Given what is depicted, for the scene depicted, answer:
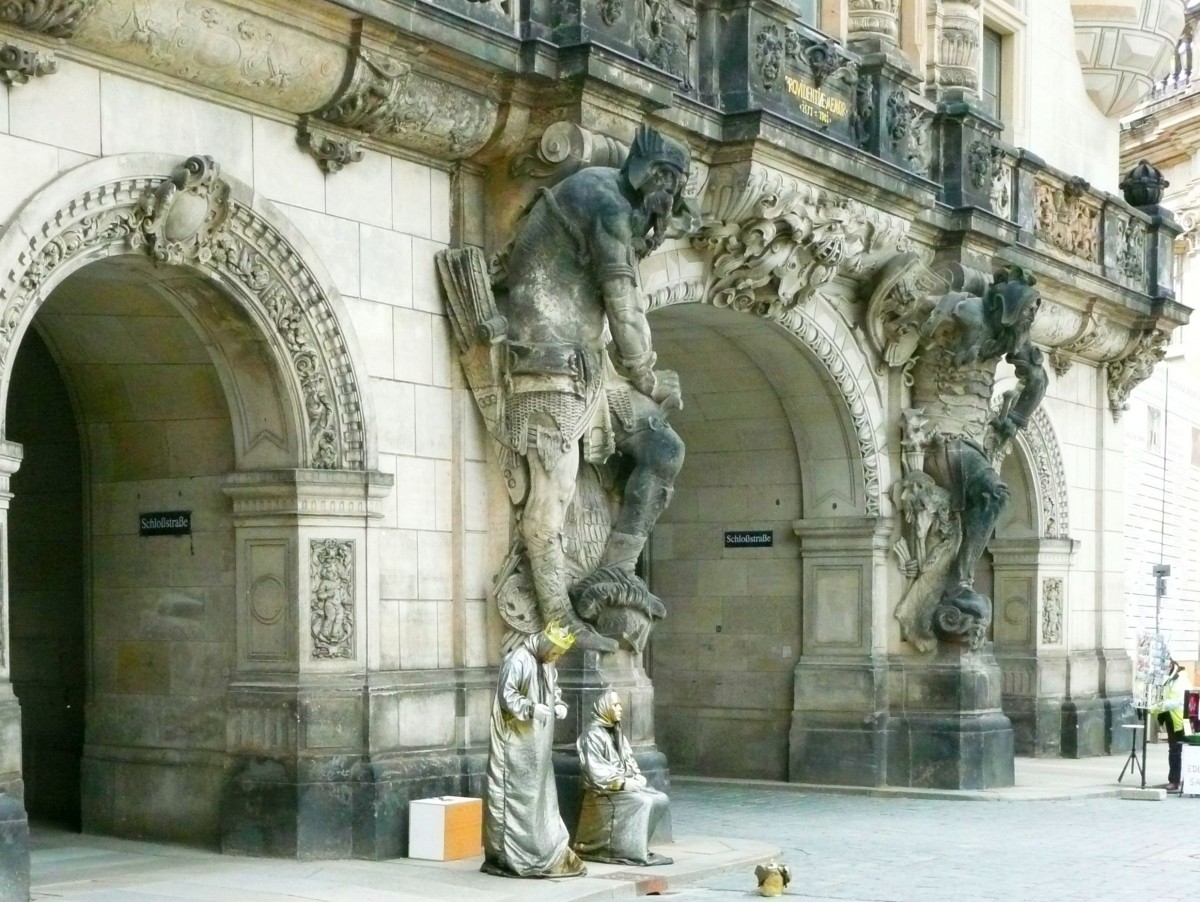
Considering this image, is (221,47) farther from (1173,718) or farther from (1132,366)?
(1132,366)

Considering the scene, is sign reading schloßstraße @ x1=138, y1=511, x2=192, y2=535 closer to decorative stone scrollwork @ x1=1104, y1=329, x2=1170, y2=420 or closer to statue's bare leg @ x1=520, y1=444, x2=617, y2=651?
statue's bare leg @ x1=520, y1=444, x2=617, y2=651

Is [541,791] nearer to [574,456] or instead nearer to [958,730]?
[574,456]

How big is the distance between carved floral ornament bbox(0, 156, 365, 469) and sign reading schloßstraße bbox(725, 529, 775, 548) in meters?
7.77

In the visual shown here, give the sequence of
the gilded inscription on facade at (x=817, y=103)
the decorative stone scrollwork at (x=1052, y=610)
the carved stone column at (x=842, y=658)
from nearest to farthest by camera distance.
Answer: the gilded inscription on facade at (x=817, y=103) → the carved stone column at (x=842, y=658) → the decorative stone scrollwork at (x=1052, y=610)

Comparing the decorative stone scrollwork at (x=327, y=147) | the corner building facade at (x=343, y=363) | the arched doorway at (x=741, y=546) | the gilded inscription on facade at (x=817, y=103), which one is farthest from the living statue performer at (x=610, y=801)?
the arched doorway at (x=741, y=546)

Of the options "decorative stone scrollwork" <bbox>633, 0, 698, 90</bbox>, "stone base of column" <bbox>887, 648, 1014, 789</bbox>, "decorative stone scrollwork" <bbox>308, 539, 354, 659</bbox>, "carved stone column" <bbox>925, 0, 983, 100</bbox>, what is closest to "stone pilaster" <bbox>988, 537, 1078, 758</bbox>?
"stone base of column" <bbox>887, 648, 1014, 789</bbox>

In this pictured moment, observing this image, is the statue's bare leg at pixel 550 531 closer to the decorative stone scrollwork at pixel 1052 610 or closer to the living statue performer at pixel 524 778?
the living statue performer at pixel 524 778

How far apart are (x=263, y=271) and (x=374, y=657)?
2.73m

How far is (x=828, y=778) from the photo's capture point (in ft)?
67.7

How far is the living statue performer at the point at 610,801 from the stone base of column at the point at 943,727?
700cm

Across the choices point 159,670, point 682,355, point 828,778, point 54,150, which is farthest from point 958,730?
point 54,150

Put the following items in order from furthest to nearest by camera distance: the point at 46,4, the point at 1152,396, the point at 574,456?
the point at 1152,396
the point at 574,456
the point at 46,4

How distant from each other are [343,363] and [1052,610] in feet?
43.1

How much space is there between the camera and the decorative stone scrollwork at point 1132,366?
2641cm
